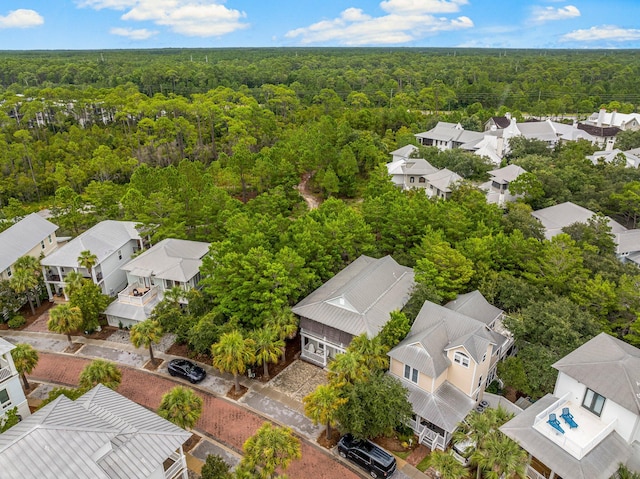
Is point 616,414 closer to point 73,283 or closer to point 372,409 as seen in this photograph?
point 372,409

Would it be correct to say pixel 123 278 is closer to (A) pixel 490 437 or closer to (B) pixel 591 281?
(A) pixel 490 437

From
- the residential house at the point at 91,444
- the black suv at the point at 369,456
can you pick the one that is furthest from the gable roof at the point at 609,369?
the residential house at the point at 91,444

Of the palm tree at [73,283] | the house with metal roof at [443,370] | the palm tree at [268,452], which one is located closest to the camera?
the palm tree at [268,452]

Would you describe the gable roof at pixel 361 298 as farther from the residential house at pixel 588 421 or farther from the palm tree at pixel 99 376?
the palm tree at pixel 99 376

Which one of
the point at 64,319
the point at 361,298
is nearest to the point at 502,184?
the point at 361,298

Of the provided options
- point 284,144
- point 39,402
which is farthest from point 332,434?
point 284,144
